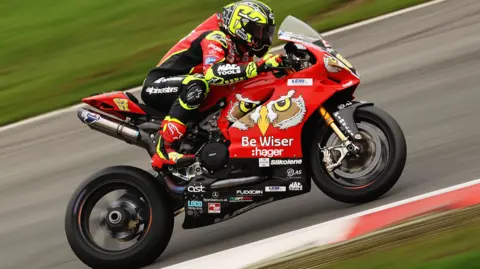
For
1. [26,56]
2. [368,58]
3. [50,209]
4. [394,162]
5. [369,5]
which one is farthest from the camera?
[26,56]

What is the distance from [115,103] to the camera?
6.96 m

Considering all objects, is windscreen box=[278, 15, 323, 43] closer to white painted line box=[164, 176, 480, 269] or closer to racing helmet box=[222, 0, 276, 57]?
racing helmet box=[222, 0, 276, 57]

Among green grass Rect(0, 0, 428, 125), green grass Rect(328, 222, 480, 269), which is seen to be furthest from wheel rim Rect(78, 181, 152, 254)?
green grass Rect(0, 0, 428, 125)

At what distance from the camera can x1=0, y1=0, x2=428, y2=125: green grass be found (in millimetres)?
11969

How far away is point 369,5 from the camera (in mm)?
12664

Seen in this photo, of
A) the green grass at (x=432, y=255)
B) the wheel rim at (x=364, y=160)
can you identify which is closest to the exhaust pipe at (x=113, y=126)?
the wheel rim at (x=364, y=160)

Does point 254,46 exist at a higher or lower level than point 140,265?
higher

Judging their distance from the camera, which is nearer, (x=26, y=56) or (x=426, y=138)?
→ (x=426, y=138)

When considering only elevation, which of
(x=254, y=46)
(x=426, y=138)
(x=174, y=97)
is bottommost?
(x=426, y=138)

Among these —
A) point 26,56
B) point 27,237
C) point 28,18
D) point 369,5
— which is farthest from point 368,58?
Answer: point 28,18

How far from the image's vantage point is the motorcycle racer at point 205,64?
654cm

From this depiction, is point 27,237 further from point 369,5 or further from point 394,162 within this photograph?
point 369,5

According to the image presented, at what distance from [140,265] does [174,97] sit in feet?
4.39

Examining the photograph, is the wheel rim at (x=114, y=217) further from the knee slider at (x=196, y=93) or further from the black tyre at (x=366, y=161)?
the black tyre at (x=366, y=161)
